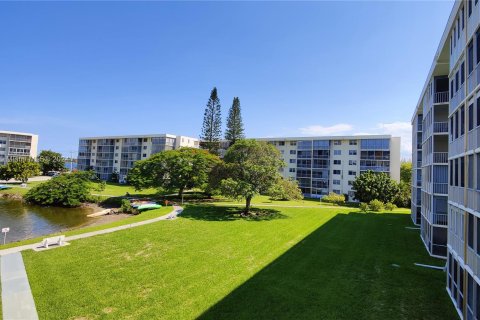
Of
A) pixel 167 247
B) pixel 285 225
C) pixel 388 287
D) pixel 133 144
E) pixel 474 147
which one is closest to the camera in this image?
pixel 474 147

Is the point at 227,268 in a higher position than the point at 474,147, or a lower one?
lower

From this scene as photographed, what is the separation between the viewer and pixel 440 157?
57.8 feet

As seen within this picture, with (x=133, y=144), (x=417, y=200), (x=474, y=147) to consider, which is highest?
(x=133, y=144)

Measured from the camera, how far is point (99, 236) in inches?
793

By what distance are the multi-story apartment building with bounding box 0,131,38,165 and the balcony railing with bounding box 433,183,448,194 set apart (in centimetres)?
10382

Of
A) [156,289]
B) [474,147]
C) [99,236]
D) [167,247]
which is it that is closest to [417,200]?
[474,147]

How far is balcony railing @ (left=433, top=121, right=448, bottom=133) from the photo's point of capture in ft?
58.6

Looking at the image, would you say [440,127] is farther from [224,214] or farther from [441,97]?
[224,214]

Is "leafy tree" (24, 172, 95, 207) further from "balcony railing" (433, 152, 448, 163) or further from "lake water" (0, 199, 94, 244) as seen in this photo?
"balcony railing" (433, 152, 448, 163)

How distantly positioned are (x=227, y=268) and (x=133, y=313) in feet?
18.2

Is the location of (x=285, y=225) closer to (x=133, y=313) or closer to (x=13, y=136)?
(x=133, y=313)

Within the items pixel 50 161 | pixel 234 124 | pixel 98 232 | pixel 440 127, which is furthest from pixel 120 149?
pixel 440 127

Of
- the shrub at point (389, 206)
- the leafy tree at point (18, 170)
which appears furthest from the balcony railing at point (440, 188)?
the leafy tree at point (18, 170)

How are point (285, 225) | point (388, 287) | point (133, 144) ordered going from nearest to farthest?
point (388, 287)
point (285, 225)
point (133, 144)
